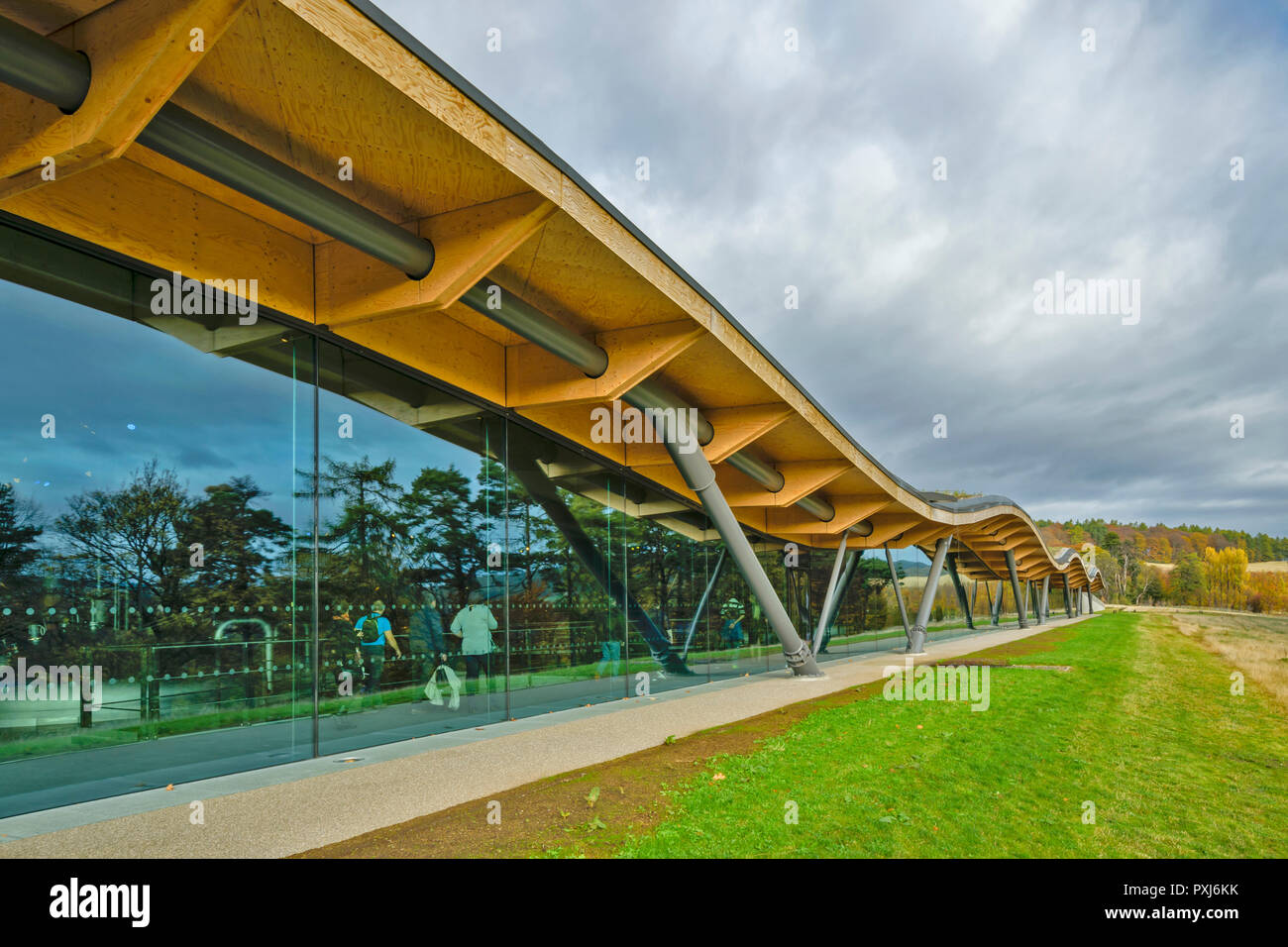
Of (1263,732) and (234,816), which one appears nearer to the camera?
(234,816)

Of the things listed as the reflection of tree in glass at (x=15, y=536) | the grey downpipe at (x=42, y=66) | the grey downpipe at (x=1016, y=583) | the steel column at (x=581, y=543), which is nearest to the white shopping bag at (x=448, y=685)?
the steel column at (x=581, y=543)

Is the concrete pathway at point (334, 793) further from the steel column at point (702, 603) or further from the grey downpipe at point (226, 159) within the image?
the steel column at point (702, 603)

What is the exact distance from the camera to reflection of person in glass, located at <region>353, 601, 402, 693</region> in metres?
10.1

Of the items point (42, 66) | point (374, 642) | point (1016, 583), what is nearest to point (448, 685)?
point (374, 642)

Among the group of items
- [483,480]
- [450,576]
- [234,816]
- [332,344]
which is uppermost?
[332,344]

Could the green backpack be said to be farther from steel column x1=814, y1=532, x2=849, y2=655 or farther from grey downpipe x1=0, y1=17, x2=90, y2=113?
steel column x1=814, y1=532, x2=849, y2=655

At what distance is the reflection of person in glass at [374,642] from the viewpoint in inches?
399

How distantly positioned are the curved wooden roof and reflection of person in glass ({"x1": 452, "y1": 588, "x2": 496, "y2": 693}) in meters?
3.06

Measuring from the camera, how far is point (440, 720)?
11297mm

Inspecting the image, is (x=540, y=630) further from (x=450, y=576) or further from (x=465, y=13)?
(x=465, y=13)

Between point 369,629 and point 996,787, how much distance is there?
7.02 m

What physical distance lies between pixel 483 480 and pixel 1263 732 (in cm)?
1162

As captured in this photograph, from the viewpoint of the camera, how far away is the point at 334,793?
7.48m
